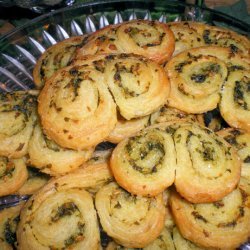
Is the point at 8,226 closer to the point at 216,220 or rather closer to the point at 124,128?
the point at 124,128

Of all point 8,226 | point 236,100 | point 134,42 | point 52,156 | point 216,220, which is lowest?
point 216,220

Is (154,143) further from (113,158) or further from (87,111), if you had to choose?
(87,111)

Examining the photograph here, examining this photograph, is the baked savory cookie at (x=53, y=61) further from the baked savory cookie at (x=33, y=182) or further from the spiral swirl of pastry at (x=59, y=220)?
the spiral swirl of pastry at (x=59, y=220)

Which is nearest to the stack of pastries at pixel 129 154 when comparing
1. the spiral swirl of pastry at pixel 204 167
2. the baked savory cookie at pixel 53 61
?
the spiral swirl of pastry at pixel 204 167

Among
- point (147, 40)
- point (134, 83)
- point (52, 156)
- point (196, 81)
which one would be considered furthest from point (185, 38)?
point (52, 156)

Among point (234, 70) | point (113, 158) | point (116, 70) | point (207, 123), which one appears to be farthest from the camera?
point (207, 123)

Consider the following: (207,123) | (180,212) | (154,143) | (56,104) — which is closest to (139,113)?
(154,143)

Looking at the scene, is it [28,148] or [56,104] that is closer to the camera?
[56,104]
